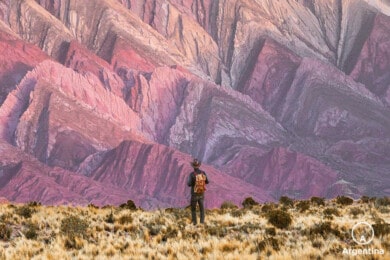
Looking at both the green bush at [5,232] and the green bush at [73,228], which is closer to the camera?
the green bush at [73,228]

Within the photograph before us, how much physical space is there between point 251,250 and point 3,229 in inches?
350

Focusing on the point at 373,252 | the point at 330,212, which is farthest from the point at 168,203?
the point at 373,252

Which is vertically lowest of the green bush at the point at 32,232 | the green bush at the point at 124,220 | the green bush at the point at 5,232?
the green bush at the point at 5,232

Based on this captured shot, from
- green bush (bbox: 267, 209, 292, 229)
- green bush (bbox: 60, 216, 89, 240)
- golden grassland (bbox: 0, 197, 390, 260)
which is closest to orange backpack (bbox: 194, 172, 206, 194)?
golden grassland (bbox: 0, 197, 390, 260)

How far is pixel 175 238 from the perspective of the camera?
17.0 meters

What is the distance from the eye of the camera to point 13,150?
197625 mm

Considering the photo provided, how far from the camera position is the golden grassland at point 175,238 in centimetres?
1370

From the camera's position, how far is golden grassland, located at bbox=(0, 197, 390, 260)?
13.7 m

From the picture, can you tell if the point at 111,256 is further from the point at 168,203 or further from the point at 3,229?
the point at 168,203

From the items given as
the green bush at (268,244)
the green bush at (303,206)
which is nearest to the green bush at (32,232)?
the green bush at (268,244)

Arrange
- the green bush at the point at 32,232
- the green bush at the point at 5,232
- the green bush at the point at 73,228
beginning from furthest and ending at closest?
the green bush at the point at 5,232, the green bush at the point at 32,232, the green bush at the point at 73,228

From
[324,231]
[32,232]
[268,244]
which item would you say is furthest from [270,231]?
[32,232]

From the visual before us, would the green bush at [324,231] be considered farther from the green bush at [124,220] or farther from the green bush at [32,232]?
the green bush at [32,232]

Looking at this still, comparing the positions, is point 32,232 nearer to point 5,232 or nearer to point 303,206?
point 5,232
